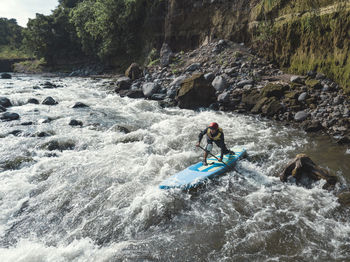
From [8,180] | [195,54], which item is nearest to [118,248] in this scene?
[8,180]

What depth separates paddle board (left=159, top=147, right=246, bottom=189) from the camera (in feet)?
19.7

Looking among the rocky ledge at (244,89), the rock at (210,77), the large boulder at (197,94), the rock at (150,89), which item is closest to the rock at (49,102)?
the rocky ledge at (244,89)

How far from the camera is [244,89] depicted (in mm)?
12281

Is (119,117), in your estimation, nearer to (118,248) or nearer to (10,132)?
(10,132)

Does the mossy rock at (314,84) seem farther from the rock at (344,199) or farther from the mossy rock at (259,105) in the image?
the rock at (344,199)

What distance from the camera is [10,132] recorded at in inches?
384

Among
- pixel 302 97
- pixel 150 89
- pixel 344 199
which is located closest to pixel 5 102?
pixel 150 89

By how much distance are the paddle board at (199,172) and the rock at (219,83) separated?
20.1ft

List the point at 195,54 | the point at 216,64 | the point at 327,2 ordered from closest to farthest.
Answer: the point at 327,2
the point at 216,64
the point at 195,54

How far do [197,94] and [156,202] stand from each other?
7884mm

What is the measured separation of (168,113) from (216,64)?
5643 millimetres

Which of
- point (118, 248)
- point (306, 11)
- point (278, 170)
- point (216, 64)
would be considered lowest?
point (118, 248)

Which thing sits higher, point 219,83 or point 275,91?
point 219,83

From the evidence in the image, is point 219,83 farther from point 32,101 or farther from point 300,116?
point 32,101
